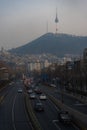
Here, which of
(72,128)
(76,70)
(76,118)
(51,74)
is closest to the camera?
(72,128)

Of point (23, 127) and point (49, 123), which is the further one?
point (49, 123)

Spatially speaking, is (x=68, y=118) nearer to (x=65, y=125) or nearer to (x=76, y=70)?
(x=65, y=125)

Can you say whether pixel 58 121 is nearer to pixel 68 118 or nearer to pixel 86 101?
pixel 68 118

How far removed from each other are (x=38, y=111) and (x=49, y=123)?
13742 millimetres

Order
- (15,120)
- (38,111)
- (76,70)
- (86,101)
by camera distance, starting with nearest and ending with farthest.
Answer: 1. (15,120)
2. (38,111)
3. (86,101)
4. (76,70)

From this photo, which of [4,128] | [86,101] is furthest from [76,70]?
[4,128]

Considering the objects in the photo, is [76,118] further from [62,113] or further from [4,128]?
[4,128]

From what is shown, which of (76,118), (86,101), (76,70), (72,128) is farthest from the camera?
(76,70)

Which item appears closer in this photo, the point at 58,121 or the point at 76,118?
the point at 76,118

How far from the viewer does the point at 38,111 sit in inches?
2211

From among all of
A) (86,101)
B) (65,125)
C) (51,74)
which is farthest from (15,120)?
(51,74)

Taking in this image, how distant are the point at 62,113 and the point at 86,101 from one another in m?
24.5

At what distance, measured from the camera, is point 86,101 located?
66625 mm

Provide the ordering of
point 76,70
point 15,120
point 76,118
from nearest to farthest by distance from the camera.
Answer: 1. point 76,118
2. point 15,120
3. point 76,70
